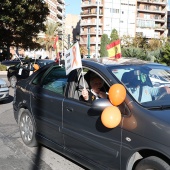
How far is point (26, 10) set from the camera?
27.2 metres

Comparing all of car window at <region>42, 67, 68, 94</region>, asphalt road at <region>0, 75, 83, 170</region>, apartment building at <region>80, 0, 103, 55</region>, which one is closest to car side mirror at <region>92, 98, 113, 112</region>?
car window at <region>42, 67, 68, 94</region>

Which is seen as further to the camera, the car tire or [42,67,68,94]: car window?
[42,67,68,94]: car window

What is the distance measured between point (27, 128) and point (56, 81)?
1136mm

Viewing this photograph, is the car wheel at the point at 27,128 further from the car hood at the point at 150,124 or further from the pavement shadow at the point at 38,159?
the car hood at the point at 150,124

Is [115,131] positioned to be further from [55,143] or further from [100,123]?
[55,143]

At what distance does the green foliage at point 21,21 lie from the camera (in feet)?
84.5

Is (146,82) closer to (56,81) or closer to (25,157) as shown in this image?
(56,81)

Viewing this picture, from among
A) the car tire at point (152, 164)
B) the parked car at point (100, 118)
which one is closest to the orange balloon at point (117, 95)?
the parked car at point (100, 118)

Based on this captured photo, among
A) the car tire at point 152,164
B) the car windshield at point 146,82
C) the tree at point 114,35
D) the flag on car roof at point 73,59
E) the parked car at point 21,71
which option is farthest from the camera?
the tree at point 114,35

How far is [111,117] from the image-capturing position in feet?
10.2

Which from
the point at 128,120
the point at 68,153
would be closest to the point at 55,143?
the point at 68,153

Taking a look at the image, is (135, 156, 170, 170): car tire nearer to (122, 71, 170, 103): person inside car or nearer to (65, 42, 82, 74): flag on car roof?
(122, 71, 170, 103): person inside car

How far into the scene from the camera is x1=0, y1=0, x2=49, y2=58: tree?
25.8 meters

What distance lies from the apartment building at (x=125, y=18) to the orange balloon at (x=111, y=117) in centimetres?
7633
